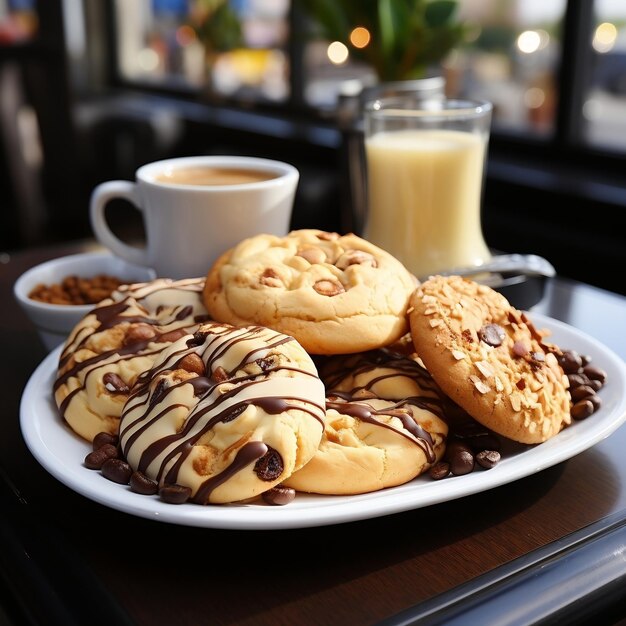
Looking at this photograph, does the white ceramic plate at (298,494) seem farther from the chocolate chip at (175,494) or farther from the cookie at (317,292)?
the cookie at (317,292)

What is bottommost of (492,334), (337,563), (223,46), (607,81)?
(337,563)

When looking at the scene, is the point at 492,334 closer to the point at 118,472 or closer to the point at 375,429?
the point at 375,429

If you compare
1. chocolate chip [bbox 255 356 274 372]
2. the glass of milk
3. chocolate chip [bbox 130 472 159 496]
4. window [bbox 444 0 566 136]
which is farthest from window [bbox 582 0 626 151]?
chocolate chip [bbox 130 472 159 496]

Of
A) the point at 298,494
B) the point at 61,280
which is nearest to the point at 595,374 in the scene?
the point at 298,494

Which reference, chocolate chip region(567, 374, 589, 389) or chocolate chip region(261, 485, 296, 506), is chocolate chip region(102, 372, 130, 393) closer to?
chocolate chip region(261, 485, 296, 506)

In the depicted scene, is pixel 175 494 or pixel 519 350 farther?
pixel 519 350
